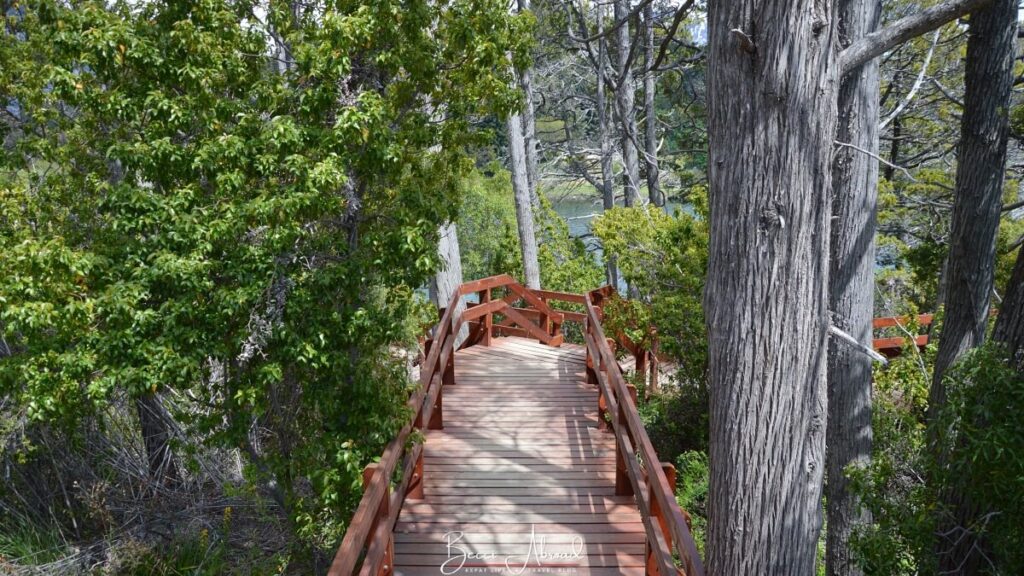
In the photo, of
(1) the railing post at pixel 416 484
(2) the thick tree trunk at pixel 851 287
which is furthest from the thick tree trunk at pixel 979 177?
(1) the railing post at pixel 416 484

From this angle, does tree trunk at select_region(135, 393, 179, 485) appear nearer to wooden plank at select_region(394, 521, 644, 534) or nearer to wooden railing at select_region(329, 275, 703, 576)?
wooden railing at select_region(329, 275, 703, 576)

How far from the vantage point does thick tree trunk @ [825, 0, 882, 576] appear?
630cm

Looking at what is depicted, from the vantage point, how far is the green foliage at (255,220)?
5.11 meters

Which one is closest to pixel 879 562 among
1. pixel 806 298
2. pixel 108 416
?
pixel 806 298

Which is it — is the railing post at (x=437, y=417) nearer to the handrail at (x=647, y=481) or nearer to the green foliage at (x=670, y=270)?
the handrail at (x=647, y=481)

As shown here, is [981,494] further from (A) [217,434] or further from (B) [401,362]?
(A) [217,434]

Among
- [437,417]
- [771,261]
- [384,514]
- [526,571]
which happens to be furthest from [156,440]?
[771,261]

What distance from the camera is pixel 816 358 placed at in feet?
11.4

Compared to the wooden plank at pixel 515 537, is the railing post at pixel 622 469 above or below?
above

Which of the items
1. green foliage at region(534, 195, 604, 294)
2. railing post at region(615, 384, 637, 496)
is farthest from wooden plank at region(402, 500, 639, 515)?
green foliage at region(534, 195, 604, 294)

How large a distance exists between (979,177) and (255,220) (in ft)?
20.8

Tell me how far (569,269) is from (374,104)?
38.6 feet

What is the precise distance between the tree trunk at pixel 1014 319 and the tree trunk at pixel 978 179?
2.19 metres

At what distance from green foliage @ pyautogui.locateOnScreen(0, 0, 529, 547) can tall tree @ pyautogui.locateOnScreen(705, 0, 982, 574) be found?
2692 millimetres
